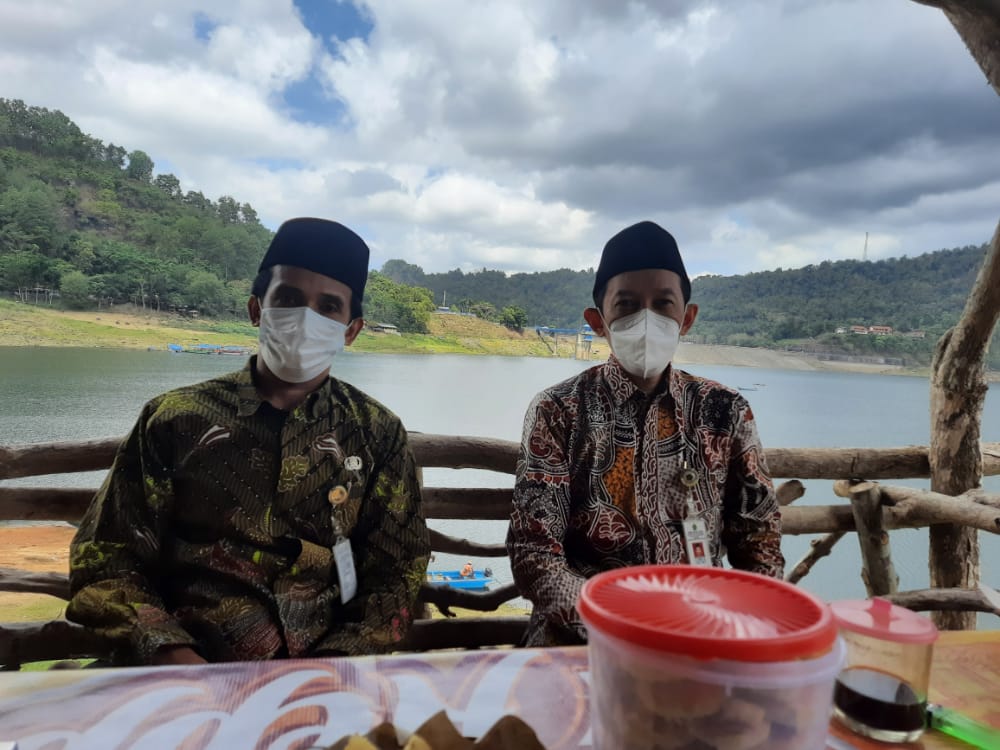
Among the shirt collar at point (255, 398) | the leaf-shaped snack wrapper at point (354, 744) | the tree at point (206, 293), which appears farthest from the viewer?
the tree at point (206, 293)

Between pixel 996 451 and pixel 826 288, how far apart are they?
5.51ft

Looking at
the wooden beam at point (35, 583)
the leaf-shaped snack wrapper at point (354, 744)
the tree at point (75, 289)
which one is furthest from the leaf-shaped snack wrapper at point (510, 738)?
the tree at point (75, 289)

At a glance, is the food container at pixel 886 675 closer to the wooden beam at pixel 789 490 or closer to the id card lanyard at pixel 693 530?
→ the id card lanyard at pixel 693 530

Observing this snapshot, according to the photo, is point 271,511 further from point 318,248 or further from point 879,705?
point 879,705

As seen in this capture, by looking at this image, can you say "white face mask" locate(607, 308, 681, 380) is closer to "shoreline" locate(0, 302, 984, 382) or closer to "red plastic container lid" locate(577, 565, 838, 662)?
"red plastic container lid" locate(577, 565, 838, 662)

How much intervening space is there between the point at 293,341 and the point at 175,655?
726 mm

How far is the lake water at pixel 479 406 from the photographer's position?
8.20 feet

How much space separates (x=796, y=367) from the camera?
4.00 m

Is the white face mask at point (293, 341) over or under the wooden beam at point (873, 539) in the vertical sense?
over

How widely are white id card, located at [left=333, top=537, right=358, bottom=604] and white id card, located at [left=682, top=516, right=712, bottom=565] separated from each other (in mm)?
822

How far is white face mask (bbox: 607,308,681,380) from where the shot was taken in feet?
5.30

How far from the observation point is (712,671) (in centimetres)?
43

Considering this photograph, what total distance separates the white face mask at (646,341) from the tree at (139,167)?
416 centimetres

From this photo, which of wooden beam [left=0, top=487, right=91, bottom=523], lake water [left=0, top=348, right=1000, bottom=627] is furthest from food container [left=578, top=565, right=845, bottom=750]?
wooden beam [left=0, top=487, right=91, bottom=523]
